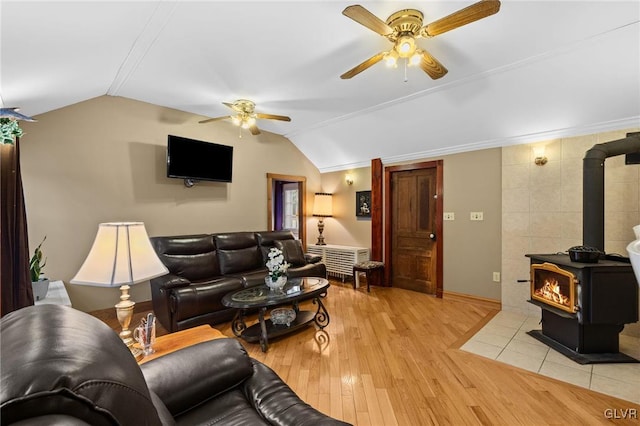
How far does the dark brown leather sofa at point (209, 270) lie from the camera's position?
9.91 ft

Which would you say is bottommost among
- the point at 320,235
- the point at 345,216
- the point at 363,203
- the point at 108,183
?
the point at 320,235

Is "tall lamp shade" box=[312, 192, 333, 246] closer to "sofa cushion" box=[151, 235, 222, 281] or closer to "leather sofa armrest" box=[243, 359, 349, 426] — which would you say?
"sofa cushion" box=[151, 235, 222, 281]

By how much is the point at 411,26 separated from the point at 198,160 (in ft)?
10.6

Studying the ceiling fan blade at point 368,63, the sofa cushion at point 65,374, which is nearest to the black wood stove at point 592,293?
the ceiling fan blade at point 368,63

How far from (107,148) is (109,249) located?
287 centimetres

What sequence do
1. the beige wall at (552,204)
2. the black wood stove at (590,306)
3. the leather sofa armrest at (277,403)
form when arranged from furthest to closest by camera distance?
1. the beige wall at (552,204)
2. the black wood stove at (590,306)
3. the leather sofa armrest at (277,403)

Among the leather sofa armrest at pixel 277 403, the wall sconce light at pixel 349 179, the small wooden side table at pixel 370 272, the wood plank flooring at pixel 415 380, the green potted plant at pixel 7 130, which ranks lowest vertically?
the wood plank flooring at pixel 415 380

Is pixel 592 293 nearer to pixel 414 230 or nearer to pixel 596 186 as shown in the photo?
pixel 596 186

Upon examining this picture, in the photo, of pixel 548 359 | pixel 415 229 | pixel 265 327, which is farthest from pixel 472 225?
pixel 265 327

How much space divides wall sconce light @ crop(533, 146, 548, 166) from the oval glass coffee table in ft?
9.57

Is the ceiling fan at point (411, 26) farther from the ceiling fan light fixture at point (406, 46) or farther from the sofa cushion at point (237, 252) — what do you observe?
the sofa cushion at point (237, 252)

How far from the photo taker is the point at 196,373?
4.12 feet

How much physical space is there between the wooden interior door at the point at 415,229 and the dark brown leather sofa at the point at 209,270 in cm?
146

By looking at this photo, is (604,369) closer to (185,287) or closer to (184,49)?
(185,287)
